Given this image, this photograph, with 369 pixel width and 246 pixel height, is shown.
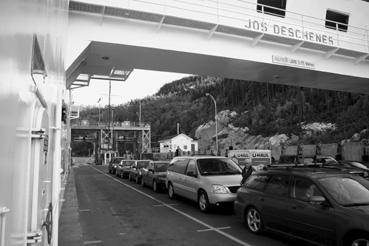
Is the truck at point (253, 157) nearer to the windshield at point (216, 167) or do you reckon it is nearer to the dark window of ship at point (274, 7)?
the dark window of ship at point (274, 7)

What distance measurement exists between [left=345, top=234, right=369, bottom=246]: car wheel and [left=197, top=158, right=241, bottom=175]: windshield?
653cm

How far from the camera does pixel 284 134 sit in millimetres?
70375

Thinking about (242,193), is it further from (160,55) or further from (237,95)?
(237,95)

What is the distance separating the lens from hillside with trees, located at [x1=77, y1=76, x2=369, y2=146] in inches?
2404

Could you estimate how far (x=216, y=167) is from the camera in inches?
504

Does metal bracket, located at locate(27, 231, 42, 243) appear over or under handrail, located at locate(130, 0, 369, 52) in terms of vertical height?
under

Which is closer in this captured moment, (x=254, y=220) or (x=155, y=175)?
(x=254, y=220)

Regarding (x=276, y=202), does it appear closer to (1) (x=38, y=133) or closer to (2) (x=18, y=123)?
(1) (x=38, y=133)

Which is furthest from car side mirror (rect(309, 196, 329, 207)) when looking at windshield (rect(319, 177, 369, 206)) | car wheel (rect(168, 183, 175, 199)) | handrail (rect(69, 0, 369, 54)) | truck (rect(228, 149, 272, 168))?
truck (rect(228, 149, 272, 168))

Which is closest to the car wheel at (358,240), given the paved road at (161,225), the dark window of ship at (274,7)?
the paved road at (161,225)

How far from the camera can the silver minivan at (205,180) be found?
1113 cm

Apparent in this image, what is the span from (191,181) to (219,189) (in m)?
1.68

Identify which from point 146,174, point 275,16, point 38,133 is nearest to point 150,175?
point 146,174

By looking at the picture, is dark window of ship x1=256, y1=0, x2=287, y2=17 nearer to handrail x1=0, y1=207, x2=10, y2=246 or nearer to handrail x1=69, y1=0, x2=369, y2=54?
handrail x1=69, y1=0, x2=369, y2=54
